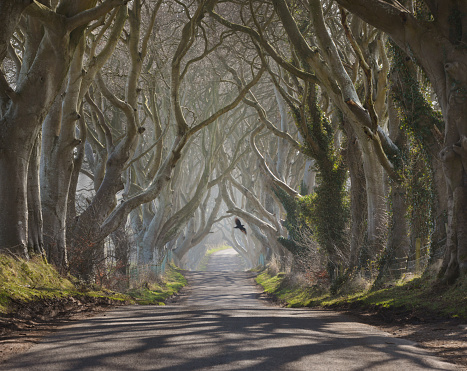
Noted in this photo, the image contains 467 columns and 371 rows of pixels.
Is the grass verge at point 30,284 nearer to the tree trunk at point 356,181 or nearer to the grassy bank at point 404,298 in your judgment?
the grassy bank at point 404,298

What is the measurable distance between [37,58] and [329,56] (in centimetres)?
600

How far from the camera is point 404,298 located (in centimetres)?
876

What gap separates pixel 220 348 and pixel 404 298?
4.66 meters

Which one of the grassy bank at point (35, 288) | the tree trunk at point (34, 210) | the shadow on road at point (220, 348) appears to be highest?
the tree trunk at point (34, 210)

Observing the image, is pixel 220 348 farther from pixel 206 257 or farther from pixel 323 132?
pixel 206 257

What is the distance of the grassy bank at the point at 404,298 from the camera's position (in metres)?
7.34

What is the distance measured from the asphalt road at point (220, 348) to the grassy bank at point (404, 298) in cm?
112

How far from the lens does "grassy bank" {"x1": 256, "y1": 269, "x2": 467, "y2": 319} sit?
7.34m

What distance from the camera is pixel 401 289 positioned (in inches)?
379

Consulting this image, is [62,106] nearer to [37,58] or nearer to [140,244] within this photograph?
[37,58]

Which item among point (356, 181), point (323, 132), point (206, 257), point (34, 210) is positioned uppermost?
point (323, 132)

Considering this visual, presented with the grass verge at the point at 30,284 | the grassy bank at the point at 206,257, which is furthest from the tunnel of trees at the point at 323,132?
the grassy bank at the point at 206,257

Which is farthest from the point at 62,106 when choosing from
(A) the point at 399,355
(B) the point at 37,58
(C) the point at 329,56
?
(A) the point at 399,355

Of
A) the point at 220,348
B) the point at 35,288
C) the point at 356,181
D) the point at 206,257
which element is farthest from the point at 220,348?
the point at 206,257
